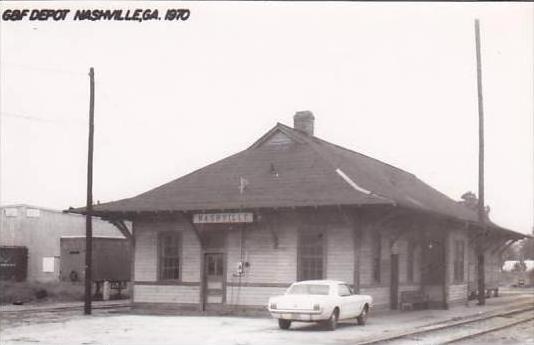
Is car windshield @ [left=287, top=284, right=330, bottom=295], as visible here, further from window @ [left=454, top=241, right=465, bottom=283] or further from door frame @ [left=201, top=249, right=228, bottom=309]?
window @ [left=454, top=241, right=465, bottom=283]

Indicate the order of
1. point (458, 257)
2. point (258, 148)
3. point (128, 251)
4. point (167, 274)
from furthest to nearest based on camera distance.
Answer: point (128, 251)
point (458, 257)
point (258, 148)
point (167, 274)

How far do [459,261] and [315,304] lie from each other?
14.9m

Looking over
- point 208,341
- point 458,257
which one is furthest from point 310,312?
point 458,257

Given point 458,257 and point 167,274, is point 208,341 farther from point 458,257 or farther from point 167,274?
point 458,257

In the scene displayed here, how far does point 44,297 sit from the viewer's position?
112ft

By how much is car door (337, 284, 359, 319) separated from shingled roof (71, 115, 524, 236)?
110 inches

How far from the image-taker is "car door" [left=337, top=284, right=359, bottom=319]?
18609 millimetres

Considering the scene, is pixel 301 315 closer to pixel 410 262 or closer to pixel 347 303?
pixel 347 303

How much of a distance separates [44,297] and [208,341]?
815 inches

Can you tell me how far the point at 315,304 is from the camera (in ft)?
58.3

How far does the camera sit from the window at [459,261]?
30312mm

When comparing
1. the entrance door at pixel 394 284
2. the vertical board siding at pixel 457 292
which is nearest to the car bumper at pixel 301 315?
the entrance door at pixel 394 284

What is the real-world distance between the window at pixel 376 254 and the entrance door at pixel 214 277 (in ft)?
16.2

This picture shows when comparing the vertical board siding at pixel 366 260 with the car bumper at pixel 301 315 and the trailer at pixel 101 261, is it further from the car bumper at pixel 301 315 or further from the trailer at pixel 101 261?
the trailer at pixel 101 261
